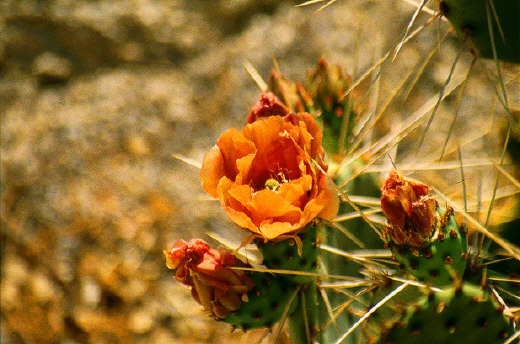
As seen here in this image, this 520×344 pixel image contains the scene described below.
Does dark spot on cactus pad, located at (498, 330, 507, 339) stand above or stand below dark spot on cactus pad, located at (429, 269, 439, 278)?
below

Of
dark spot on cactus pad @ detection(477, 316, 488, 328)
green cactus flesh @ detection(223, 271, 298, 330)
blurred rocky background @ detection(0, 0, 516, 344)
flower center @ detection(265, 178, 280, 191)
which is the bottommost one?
blurred rocky background @ detection(0, 0, 516, 344)

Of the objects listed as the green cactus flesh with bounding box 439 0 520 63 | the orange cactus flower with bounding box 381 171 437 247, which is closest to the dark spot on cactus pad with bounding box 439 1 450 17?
the green cactus flesh with bounding box 439 0 520 63

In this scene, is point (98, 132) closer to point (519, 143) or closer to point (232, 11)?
point (232, 11)

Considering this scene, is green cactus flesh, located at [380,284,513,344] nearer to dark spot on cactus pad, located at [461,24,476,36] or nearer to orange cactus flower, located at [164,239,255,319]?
orange cactus flower, located at [164,239,255,319]

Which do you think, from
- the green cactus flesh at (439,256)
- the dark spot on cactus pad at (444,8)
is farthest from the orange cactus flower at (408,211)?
the dark spot on cactus pad at (444,8)

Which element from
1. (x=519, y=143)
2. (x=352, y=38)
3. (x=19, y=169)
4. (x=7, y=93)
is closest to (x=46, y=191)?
(x=19, y=169)

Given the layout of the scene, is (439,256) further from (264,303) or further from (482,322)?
(264,303)
